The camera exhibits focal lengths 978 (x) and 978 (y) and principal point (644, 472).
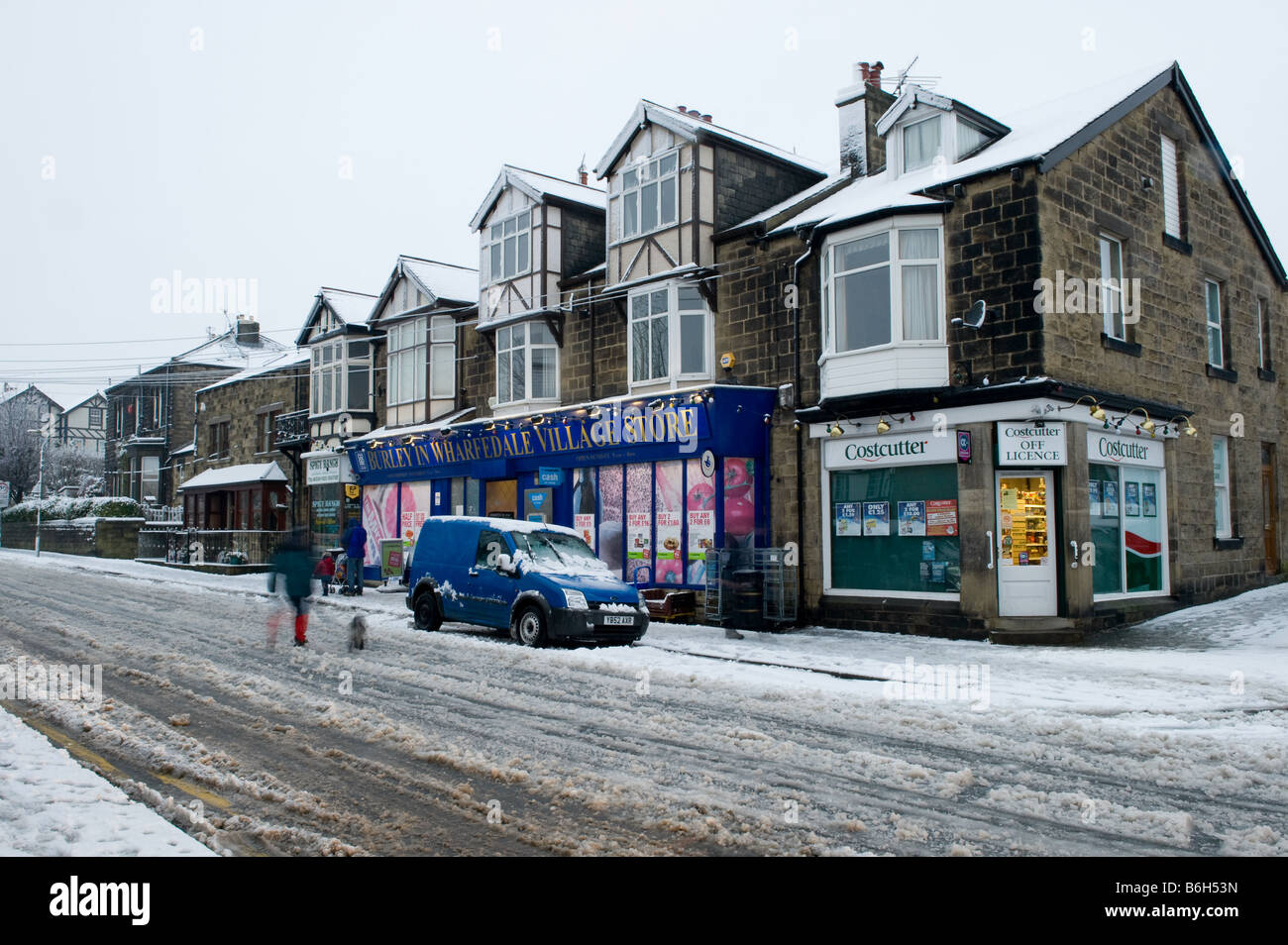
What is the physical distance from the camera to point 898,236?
16.6 meters

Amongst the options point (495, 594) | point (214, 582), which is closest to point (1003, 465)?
point (495, 594)

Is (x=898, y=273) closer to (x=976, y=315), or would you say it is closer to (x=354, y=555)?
(x=976, y=315)

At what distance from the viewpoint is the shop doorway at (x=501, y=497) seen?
2464cm

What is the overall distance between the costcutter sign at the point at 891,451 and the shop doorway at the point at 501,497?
30.9 feet

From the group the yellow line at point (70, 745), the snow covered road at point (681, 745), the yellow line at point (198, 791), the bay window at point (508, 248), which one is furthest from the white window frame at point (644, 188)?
the yellow line at point (198, 791)

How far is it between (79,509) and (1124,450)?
41.4 m

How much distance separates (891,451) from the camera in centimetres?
1680

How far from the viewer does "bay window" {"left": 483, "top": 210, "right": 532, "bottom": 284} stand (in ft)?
80.5

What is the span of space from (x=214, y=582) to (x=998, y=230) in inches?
857

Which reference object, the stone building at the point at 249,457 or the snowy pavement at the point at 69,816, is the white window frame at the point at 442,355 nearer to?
the stone building at the point at 249,457

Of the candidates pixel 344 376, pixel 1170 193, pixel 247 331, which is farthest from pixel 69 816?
pixel 247 331

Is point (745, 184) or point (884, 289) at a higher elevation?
point (745, 184)

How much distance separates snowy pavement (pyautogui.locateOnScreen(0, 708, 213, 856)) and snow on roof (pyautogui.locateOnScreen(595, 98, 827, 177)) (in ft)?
55.9
